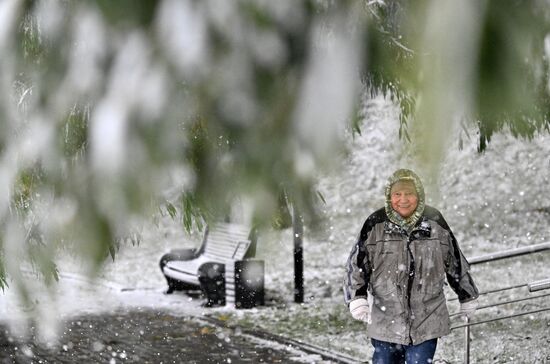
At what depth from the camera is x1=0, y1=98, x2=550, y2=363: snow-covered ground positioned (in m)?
1.16

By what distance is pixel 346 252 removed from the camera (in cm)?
1421

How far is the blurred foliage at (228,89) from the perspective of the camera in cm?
85

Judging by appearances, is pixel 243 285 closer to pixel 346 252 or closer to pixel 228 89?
pixel 346 252

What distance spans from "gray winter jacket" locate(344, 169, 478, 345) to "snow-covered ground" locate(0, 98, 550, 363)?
0.33m

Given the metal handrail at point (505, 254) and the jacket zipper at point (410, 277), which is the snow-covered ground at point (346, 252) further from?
the metal handrail at point (505, 254)

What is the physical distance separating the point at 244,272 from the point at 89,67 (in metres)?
8.66

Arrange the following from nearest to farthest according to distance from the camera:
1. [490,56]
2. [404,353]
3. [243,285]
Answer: [490,56] < [404,353] < [243,285]

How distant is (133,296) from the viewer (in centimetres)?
1095

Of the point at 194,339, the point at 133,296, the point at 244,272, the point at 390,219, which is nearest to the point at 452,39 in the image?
the point at 390,219

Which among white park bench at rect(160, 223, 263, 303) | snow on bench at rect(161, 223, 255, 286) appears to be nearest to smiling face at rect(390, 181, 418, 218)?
white park bench at rect(160, 223, 263, 303)

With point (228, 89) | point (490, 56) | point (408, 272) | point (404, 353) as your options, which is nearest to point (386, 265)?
point (408, 272)

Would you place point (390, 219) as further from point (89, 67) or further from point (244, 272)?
point (244, 272)

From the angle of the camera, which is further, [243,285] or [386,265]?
[243,285]

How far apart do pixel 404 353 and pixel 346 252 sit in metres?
9.50
